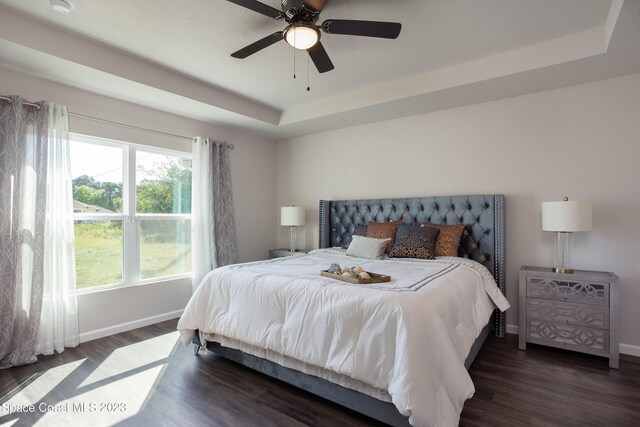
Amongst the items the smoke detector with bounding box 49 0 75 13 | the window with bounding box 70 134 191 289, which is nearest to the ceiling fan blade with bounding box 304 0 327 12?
the smoke detector with bounding box 49 0 75 13

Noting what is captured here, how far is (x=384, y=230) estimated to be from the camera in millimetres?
3646

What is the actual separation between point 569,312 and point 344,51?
2935 mm

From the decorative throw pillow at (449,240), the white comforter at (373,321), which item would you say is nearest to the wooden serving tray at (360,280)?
the white comforter at (373,321)

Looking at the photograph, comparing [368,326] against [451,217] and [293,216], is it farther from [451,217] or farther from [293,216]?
[293,216]

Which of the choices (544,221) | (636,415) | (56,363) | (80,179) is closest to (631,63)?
(544,221)

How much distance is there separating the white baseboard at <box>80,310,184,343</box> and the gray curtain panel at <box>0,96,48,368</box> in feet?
1.61

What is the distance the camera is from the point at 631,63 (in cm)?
257

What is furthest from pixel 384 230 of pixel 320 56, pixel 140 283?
pixel 140 283

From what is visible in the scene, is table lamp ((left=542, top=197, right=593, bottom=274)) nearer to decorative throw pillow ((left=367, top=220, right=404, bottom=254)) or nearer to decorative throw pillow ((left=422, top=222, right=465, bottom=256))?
decorative throw pillow ((left=422, top=222, right=465, bottom=256))

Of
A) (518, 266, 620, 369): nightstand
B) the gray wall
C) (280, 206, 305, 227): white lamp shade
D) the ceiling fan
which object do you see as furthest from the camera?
(280, 206, 305, 227): white lamp shade

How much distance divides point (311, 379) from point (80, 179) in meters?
2.96

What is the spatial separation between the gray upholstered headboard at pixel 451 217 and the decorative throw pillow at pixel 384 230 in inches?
7.9

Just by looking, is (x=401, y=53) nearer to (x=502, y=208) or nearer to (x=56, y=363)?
(x=502, y=208)

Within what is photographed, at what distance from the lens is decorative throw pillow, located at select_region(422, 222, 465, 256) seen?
10.5 ft
